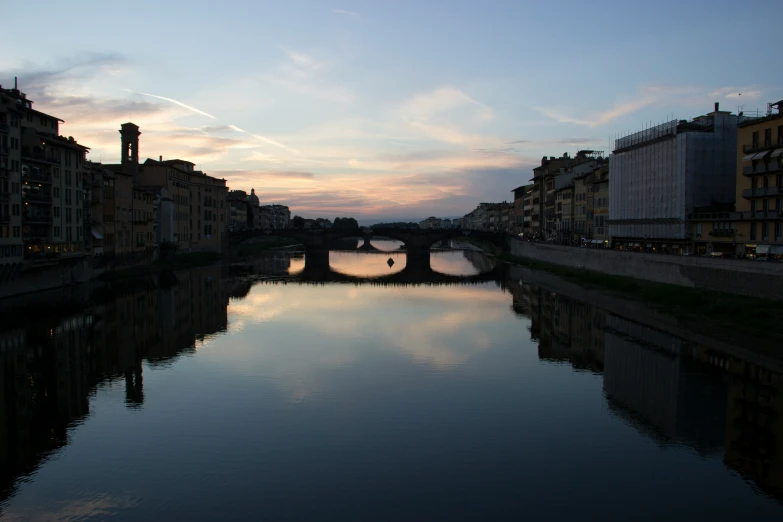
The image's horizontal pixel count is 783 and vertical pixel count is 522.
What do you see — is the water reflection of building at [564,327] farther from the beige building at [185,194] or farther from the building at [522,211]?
the building at [522,211]

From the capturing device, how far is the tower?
76.7 metres

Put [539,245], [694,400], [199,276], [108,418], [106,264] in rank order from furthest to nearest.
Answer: [539,245] → [199,276] → [106,264] → [694,400] → [108,418]

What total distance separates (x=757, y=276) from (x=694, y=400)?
14.8 m

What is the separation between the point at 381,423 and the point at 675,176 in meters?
42.3

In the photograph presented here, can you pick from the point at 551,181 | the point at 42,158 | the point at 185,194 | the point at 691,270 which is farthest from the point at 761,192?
the point at 185,194

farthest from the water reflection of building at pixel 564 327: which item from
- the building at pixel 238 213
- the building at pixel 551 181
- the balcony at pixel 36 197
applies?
the building at pixel 238 213

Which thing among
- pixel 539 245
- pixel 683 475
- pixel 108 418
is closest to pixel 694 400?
pixel 683 475

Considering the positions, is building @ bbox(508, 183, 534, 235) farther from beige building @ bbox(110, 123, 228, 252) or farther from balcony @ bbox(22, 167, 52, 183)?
balcony @ bbox(22, 167, 52, 183)

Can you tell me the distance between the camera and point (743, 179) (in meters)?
42.1

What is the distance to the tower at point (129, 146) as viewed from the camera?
252 feet

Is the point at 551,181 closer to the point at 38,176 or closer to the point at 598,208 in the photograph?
the point at 598,208

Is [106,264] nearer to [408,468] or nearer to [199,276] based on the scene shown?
[199,276]

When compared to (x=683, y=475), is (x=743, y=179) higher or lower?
higher

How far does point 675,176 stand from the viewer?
51594 millimetres
